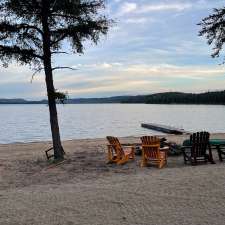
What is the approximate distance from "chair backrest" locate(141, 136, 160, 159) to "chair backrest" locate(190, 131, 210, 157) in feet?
3.08

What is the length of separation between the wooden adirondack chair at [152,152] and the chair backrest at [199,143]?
876mm

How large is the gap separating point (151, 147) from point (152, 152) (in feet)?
0.48

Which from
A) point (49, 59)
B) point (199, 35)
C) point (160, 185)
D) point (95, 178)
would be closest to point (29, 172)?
point (95, 178)

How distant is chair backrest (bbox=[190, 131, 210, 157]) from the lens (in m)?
12.2

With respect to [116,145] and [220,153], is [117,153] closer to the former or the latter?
[116,145]

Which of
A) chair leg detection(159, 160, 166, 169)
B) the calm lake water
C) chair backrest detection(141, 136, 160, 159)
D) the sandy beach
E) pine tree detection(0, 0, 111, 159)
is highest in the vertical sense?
pine tree detection(0, 0, 111, 159)

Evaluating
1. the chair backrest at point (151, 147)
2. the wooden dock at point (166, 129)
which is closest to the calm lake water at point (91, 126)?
the wooden dock at point (166, 129)

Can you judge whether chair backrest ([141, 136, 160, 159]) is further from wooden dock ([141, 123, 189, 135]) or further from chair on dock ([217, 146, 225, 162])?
wooden dock ([141, 123, 189, 135])

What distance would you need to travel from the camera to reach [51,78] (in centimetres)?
1466

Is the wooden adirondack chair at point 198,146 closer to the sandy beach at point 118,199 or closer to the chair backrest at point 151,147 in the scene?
the chair backrest at point 151,147

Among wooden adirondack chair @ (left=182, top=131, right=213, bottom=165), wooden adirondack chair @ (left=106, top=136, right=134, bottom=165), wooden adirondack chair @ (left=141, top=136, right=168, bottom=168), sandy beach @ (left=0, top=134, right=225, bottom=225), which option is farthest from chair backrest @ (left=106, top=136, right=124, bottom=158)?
wooden adirondack chair @ (left=182, top=131, right=213, bottom=165)

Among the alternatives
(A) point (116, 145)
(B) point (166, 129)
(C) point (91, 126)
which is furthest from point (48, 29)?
(C) point (91, 126)

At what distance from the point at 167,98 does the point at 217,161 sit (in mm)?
161730

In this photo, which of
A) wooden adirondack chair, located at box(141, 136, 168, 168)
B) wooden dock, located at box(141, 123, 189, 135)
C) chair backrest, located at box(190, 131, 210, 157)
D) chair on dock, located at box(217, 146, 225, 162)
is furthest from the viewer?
wooden dock, located at box(141, 123, 189, 135)
